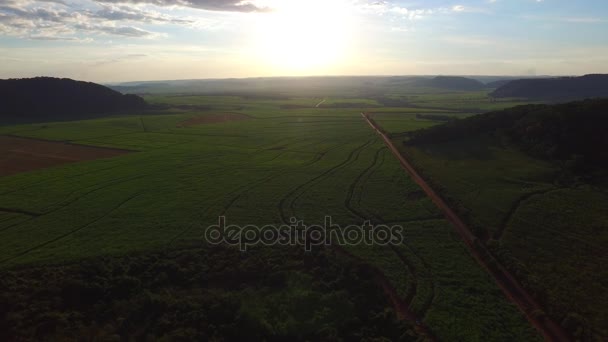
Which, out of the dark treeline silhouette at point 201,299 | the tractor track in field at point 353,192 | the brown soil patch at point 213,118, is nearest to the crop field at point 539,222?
the tractor track in field at point 353,192

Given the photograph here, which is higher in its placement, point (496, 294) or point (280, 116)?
point (280, 116)

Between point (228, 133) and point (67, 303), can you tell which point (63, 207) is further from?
point (228, 133)

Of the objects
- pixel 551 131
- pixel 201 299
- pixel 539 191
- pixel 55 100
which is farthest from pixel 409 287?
pixel 55 100

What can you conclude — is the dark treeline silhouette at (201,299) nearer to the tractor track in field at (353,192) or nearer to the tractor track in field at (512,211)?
the tractor track in field at (353,192)

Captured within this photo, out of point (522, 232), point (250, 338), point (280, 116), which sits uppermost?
point (280, 116)

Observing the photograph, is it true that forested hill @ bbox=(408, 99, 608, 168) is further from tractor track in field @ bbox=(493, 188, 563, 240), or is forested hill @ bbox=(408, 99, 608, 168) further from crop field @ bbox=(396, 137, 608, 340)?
tractor track in field @ bbox=(493, 188, 563, 240)

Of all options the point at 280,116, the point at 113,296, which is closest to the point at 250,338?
the point at 113,296
